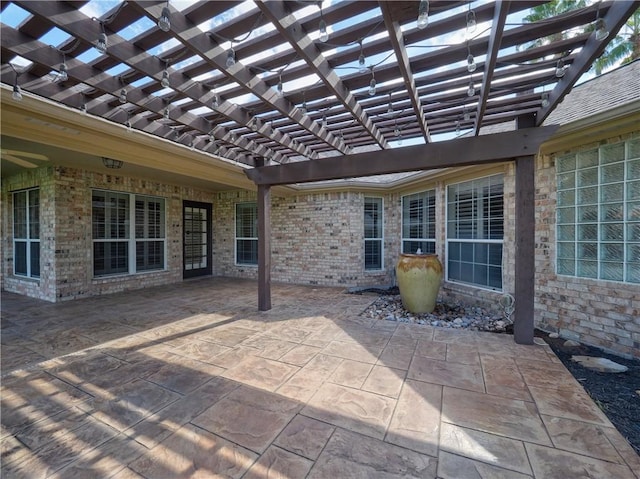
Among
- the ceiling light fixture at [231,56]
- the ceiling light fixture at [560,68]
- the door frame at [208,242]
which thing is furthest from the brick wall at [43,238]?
the ceiling light fixture at [560,68]

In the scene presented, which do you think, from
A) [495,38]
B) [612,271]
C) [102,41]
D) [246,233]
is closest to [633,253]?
[612,271]

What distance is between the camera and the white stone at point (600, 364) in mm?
2809

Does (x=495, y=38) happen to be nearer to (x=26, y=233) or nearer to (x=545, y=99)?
(x=545, y=99)

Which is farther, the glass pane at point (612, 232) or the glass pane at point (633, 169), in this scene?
the glass pane at point (612, 232)

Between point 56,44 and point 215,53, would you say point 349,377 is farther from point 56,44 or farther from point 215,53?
point 56,44

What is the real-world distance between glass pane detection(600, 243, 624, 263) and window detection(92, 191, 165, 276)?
8.29 m

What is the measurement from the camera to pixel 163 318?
4371 millimetres

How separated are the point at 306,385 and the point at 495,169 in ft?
14.3

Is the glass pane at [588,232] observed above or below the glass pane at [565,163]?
below

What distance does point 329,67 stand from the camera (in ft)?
7.45

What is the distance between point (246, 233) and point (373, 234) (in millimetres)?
3721

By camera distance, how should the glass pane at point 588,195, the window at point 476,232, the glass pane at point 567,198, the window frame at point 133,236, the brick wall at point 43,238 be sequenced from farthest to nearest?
the window frame at point 133,236 < the brick wall at point 43,238 < the window at point 476,232 < the glass pane at point 567,198 < the glass pane at point 588,195

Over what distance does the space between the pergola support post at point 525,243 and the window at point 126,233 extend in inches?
291

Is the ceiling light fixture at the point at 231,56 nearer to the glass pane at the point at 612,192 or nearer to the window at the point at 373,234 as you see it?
the glass pane at the point at 612,192
